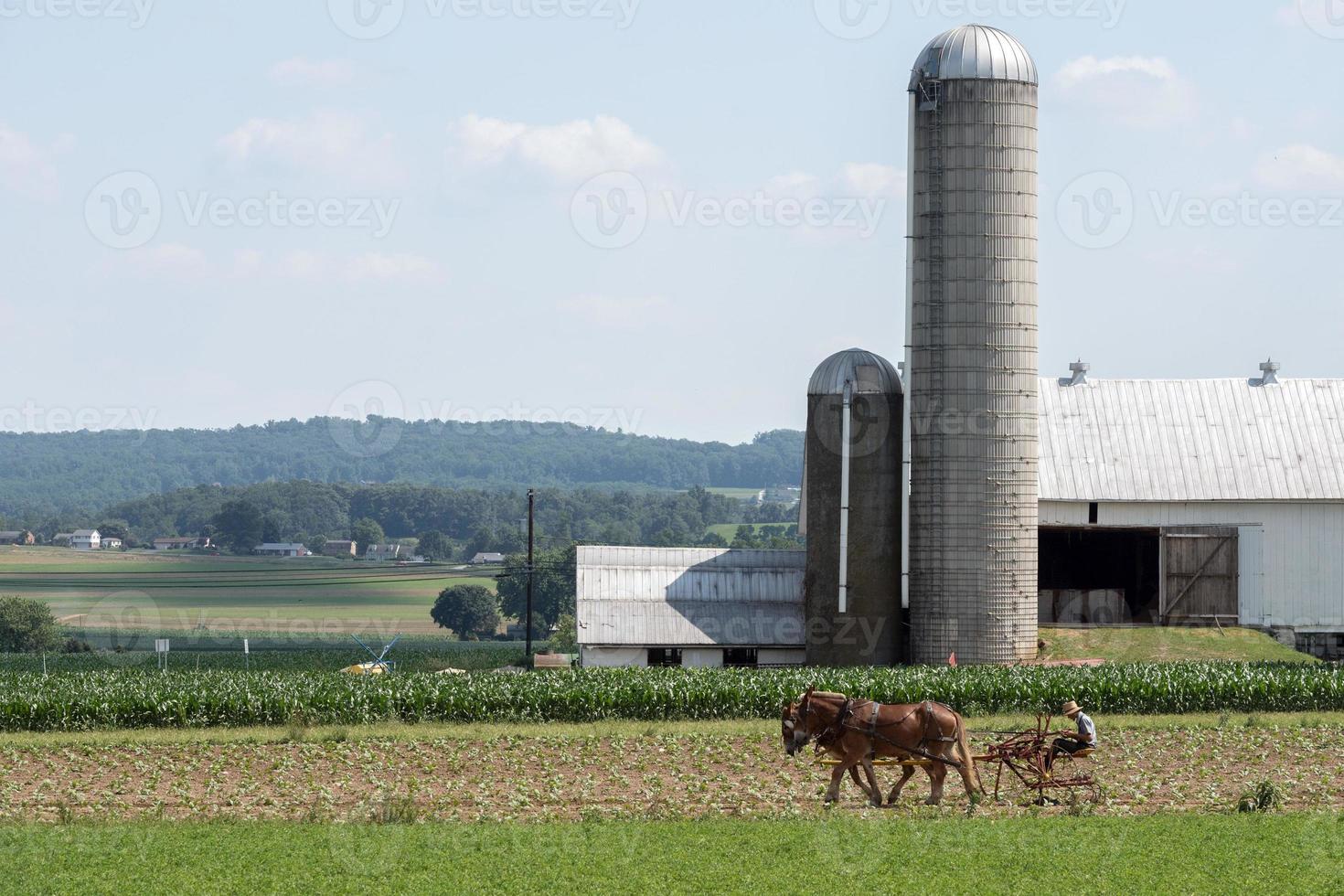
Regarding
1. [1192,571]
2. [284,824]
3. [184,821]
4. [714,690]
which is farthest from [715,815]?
[1192,571]

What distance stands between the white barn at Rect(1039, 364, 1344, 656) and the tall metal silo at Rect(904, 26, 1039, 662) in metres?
6.07

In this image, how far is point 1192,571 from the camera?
50.3m

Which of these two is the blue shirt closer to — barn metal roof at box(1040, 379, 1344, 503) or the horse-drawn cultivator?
the horse-drawn cultivator

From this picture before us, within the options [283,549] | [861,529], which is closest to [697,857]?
[861,529]

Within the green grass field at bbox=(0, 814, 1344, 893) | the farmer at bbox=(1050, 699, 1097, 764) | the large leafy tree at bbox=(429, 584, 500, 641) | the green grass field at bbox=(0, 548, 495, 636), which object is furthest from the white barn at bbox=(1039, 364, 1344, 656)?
the large leafy tree at bbox=(429, 584, 500, 641)

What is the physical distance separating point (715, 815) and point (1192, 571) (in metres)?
30.0

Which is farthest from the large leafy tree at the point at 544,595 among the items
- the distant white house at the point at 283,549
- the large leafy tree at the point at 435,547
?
the distant white house at the point at 283,549

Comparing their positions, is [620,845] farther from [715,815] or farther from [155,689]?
[155,689]

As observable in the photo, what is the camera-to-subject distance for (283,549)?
189 m

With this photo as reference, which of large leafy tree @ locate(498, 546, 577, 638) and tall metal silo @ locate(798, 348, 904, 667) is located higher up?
tall metal silo @ locate(798, 348, 904, 667)

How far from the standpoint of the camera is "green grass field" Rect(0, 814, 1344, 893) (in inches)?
772

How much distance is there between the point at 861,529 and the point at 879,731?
21.8 meters

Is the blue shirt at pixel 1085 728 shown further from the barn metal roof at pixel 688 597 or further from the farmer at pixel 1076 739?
the barn metal roof at pixel 688 597

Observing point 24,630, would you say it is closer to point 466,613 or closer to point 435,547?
point 466,613
